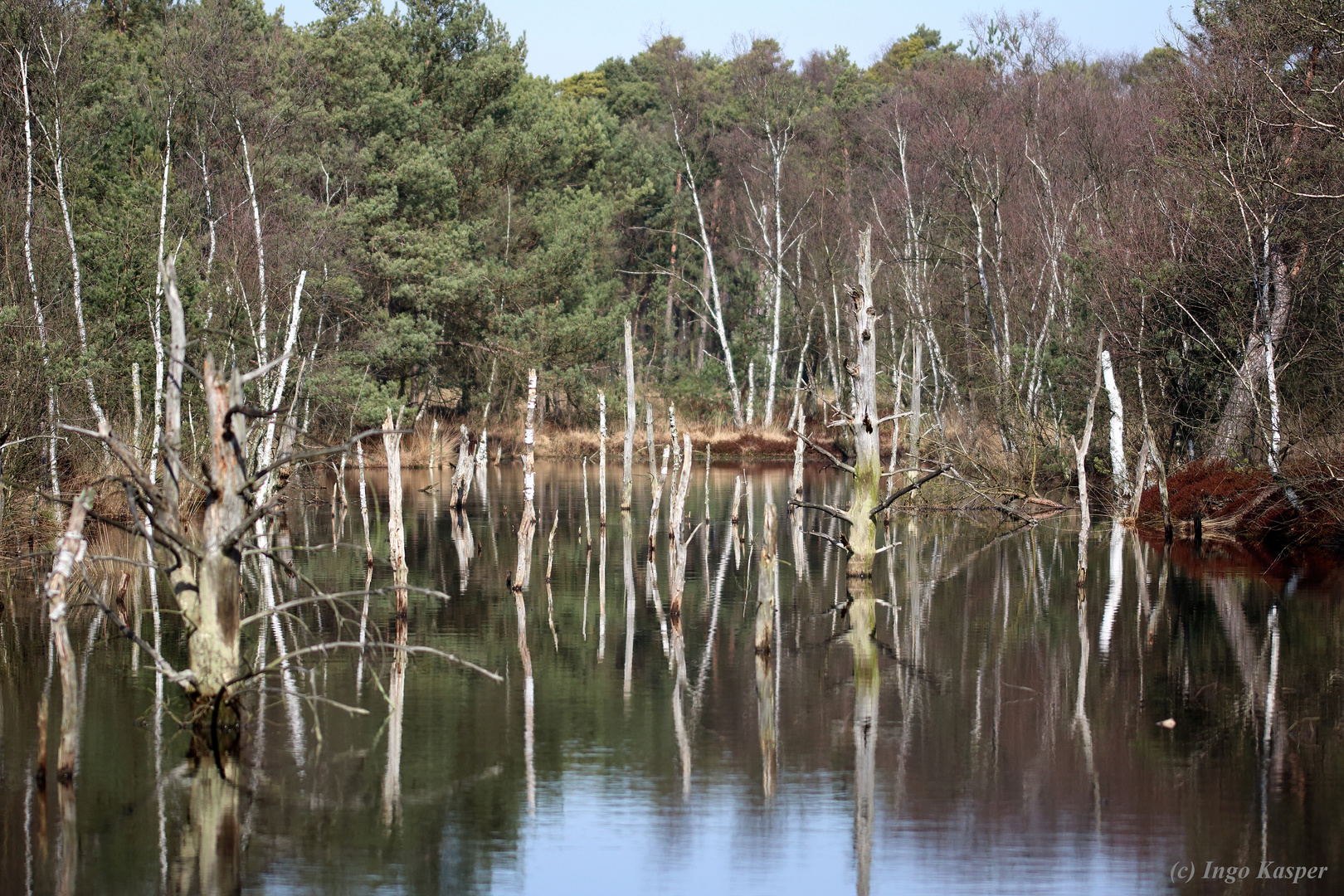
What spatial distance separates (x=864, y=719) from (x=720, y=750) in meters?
1.33

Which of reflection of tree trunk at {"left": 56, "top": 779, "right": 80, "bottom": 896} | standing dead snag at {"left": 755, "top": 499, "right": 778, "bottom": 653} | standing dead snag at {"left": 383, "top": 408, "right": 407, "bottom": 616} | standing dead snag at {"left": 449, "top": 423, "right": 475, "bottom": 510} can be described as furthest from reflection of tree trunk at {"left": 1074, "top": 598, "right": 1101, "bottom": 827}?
standing dead snag at {"left": 449, "top": 423, "right": 475, "bottom": 510}

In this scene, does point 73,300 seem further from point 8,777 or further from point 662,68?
point 662,68

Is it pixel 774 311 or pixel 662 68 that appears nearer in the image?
pixel 774 311

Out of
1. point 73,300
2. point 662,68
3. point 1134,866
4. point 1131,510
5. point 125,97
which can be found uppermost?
point 662,68

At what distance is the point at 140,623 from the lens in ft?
47.0

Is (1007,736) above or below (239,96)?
below

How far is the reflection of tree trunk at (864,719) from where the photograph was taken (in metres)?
7.84

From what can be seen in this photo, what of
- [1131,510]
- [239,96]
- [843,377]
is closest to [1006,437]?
[1131,510]

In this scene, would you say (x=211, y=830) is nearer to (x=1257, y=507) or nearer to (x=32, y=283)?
(x=32, y=283)

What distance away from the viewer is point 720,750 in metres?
9.66

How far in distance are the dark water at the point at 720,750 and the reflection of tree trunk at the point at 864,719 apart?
0.12 feet

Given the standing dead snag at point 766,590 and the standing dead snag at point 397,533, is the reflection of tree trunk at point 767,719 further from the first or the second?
the standing dead snag at point 397,533

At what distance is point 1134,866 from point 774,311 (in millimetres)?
37669

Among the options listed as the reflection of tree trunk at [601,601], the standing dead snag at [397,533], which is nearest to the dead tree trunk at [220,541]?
the reflection of tree trunk at [601,601]
